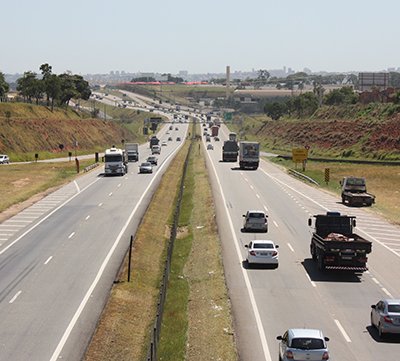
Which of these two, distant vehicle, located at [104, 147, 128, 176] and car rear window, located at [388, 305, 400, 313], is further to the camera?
distant vehicle, located at [104, 147, 128, 176]

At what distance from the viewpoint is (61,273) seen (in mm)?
36656

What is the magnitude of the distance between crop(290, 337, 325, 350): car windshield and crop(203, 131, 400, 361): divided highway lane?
2.23 meters

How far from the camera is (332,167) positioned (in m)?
107

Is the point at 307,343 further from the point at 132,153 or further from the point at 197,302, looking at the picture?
the point at 132,153

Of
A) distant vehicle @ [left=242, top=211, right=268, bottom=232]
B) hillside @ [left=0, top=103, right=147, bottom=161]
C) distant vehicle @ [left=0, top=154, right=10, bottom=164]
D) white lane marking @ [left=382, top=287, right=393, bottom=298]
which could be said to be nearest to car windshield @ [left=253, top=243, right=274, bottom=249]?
white lane marking @ [left=382, top=287, right=393, bottom=298]

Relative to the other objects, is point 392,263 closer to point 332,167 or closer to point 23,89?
point 332,167

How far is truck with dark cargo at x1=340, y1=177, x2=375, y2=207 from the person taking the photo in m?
64.7

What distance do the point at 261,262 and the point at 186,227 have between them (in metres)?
15.4

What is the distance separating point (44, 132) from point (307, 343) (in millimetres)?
119379

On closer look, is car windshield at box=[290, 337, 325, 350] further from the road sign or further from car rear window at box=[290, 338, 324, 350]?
the road sign

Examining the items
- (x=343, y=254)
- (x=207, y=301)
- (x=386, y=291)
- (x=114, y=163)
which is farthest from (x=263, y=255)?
(x=114, y=163)

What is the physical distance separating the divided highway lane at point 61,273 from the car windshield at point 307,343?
23.1 feet

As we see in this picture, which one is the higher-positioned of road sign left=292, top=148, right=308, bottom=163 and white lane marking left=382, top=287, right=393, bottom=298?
white lane marking left=382, top=287, right=393, bottom=298

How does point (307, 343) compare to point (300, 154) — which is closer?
point (307, 343)
